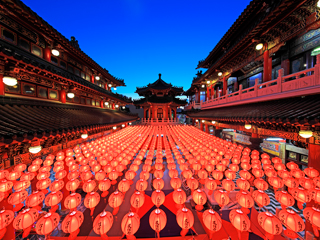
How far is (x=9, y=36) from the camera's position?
5621mm

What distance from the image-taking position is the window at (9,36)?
540 cm

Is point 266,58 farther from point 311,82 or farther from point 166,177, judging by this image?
point 166,177

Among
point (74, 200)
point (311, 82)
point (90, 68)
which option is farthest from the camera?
point (90, 68)

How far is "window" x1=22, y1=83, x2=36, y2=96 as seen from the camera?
5.83 m

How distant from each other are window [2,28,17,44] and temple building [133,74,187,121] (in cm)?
1797

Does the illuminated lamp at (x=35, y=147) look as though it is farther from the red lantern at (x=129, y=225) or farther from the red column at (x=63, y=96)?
the red column at (x=63, y=96)

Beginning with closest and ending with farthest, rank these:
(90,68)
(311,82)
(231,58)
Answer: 1. (311,82)
2. (231,58)
3. (90,68)

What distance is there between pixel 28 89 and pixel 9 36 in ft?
8.08

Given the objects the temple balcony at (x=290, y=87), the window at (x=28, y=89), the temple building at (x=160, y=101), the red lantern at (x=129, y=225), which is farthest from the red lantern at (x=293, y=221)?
the temple building at (x=160, y=101)

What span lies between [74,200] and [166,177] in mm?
4984

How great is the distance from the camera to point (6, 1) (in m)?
4.23

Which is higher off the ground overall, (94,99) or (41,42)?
(41,42)

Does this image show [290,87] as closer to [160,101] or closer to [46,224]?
[46,224]

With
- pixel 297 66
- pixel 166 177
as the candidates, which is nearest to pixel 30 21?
pixel 166 177
